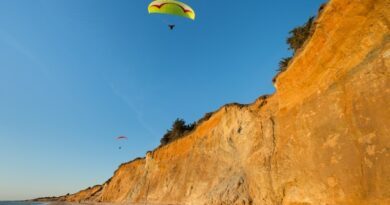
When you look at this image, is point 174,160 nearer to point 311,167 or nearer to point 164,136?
point 164,136

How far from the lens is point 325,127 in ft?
32.6

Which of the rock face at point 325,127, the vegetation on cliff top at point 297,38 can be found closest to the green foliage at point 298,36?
the vegetation on cliff top at point 297,38

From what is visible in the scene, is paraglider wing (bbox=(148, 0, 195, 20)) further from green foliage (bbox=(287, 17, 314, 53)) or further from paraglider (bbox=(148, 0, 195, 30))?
green foliage (bbox=(287, 17, 314, 53))

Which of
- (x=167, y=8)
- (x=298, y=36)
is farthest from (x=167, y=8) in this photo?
(x=298, y=36)

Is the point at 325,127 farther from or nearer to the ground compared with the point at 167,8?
nearer to the ground

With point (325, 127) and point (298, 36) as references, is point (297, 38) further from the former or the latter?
point (325, 127)

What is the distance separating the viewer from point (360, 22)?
29.5ft

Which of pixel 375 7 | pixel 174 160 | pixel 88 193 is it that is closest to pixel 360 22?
pixel 375 7

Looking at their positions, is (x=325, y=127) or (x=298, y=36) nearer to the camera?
(x=325, y=127)

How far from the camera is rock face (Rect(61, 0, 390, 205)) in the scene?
309 inches

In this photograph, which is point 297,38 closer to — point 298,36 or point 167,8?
point 298,36

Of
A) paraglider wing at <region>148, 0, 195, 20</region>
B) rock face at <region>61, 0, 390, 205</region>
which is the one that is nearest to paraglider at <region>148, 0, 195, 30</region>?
paraglider wing at <region>148, 0, 195, 20</region>

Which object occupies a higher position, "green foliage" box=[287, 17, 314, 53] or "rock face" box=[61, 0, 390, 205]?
"green foliage" box=[287, 17, 314, 53]

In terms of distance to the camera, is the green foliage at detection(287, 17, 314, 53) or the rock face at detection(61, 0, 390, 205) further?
the green foliage at detection(287, 17, 314, 53)
